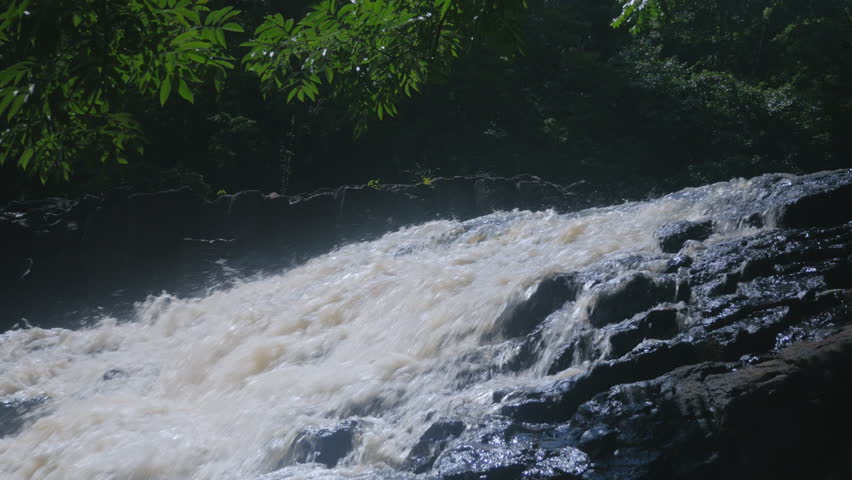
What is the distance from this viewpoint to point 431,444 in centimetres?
412

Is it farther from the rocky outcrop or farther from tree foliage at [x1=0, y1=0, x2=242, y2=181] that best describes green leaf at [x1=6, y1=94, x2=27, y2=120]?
the rocky outcrop

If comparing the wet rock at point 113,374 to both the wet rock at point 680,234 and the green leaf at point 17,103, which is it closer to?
the green leaf at point 17,103

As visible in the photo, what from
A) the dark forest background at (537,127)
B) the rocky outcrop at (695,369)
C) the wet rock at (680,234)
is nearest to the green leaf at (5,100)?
the rocky outcrop at (695,369)

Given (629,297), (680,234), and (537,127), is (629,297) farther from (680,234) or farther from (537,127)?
(537,127)

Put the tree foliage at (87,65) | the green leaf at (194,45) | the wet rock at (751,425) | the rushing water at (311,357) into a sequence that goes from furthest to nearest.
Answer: the rushing water at (311,357)
the wet rock at (751,425)
the green leaf at (194,45)
the tree foliage at (87,65)

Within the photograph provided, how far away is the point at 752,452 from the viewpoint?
3.32 m

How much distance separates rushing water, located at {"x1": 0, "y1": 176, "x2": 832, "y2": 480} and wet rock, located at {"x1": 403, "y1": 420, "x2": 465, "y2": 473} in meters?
0.12

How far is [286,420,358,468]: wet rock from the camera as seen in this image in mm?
4316

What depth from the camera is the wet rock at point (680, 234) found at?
5.84 m

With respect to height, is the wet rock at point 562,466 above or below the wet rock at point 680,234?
below

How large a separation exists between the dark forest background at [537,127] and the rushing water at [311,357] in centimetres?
653

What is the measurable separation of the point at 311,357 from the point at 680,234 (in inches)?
130

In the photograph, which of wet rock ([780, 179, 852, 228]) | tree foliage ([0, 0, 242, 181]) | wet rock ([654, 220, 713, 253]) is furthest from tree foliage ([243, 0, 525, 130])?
wet rock ([780, 179, 852, 228])

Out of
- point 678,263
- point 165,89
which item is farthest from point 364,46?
point 678,263
